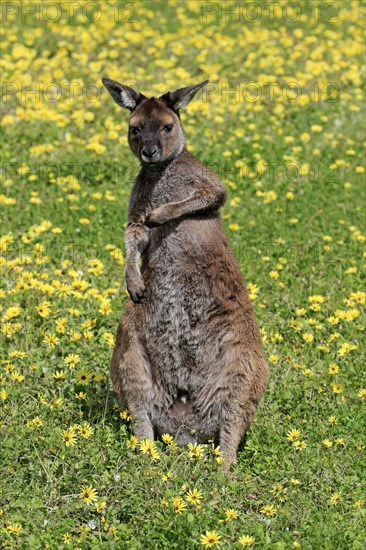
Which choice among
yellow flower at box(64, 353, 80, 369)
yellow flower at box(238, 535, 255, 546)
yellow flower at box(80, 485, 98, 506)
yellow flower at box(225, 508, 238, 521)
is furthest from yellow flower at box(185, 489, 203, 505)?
yellow flower at box(64, 353, 80, 369)

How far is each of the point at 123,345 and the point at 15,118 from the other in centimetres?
595

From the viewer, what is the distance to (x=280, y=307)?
25.8 ft

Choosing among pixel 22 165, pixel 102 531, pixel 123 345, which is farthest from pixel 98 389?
pixel 22 165

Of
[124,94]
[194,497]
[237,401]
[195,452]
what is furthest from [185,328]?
[124,94]

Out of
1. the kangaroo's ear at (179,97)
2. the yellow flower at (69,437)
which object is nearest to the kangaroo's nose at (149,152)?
the kangaroo's ear at (179,97)

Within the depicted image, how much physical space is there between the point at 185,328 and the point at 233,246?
3.10 m

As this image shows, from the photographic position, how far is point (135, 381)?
19.1ft

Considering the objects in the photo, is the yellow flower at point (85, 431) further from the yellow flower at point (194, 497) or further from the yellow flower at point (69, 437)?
the yellow flower at point (194, 497)

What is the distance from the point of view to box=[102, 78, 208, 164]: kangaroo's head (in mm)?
5914

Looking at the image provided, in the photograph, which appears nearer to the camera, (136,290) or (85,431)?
(85,431)

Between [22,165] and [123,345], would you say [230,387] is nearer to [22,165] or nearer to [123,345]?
[123,345]

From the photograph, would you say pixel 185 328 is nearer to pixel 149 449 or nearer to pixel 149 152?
pixel 149 449

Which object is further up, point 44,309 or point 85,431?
point 44,309

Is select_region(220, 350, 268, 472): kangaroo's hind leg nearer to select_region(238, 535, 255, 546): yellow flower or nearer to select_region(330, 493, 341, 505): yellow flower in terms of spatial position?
select_region(330, 493, 341, 505): yellow flower
